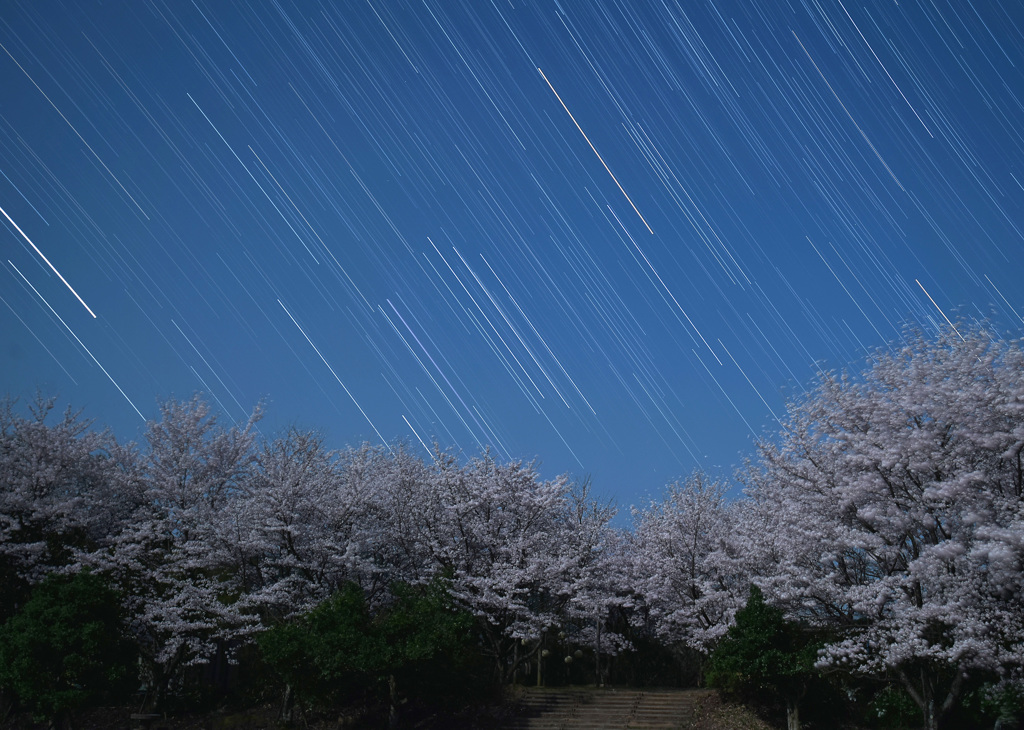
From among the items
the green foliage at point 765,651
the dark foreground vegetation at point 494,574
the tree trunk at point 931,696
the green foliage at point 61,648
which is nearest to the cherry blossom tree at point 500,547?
the dark foreground vegetation at point 494,574

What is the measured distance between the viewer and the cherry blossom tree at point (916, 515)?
16156 mm

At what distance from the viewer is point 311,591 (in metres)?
26.0

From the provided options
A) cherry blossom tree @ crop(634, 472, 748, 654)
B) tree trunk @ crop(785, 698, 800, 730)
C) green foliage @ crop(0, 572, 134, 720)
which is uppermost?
cherry blossom tree @ crop(634, 472, 748, 654)

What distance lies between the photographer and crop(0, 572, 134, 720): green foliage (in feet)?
63.8

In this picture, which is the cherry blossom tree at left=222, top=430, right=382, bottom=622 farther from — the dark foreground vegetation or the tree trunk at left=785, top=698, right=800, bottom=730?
the tree trunk at left=785, top=698, right=800, bottom=730

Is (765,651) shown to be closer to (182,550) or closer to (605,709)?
(605,709)

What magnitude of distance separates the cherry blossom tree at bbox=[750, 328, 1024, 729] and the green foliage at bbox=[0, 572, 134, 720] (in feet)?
63.1

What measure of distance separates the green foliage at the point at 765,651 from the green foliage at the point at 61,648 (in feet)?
58.8

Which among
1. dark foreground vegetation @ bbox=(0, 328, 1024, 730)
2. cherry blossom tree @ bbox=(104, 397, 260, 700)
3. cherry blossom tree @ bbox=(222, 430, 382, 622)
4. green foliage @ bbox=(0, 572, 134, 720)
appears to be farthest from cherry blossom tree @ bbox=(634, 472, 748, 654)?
green foliage @ bbox=(0, 572, 134, 720)

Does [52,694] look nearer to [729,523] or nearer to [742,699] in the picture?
[742,699]

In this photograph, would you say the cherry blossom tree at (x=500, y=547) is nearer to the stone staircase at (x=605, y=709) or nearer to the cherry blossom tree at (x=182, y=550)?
the stone staircase at (x=605, y=709)

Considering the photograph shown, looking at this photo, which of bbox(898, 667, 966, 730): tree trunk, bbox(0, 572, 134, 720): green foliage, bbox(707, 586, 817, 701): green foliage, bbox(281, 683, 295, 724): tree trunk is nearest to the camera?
bbox(898, 667, 966, 730): tree trunk

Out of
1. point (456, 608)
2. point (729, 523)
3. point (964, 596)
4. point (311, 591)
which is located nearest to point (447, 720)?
point (456, 608)

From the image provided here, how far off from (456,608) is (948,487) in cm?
1636
